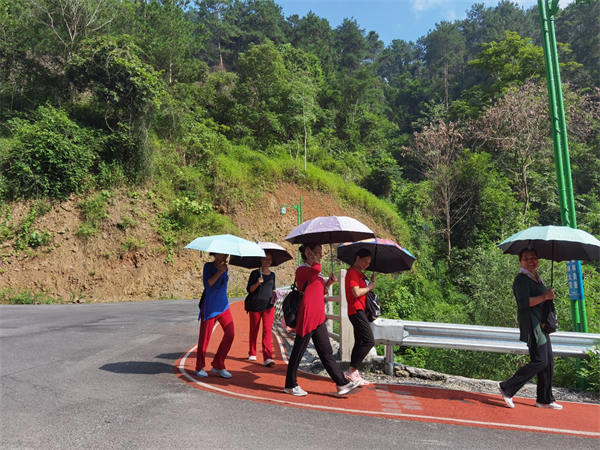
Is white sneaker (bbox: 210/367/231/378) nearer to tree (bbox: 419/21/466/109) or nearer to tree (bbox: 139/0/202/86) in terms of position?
tree (bbox: 139/0/202/86)

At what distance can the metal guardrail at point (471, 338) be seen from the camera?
5996 mm

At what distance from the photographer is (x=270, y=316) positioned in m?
7.46

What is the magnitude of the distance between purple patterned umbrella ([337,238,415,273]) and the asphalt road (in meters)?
2.26

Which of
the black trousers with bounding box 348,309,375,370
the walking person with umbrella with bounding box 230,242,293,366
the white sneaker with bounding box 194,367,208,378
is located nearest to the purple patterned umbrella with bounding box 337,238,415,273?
the black trousers with bounding box 348,309,375,370

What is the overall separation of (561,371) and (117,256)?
2221 cm

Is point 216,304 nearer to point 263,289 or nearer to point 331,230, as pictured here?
point 263,289

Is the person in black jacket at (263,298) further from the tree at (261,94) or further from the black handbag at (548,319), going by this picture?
the tree at (261,94)

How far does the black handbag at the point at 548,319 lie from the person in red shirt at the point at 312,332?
8.46 feet

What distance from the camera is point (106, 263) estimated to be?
23234 millimetres

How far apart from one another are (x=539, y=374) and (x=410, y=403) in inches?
66.9

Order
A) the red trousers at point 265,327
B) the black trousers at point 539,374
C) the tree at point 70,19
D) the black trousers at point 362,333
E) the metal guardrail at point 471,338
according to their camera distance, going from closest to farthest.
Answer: the black trousers at point 539,374, the black trousers at point 362,333, the metal guardrail at point 471,338, the red trousers at point 265,327, the tree at point 70,19

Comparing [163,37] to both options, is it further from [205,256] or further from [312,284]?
[312,284]

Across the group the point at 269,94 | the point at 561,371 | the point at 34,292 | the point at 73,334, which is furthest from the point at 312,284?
the point at 269,94

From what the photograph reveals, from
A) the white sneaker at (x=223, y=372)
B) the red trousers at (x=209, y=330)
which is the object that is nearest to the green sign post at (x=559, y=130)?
the red trousers at (x=209, y=330)
